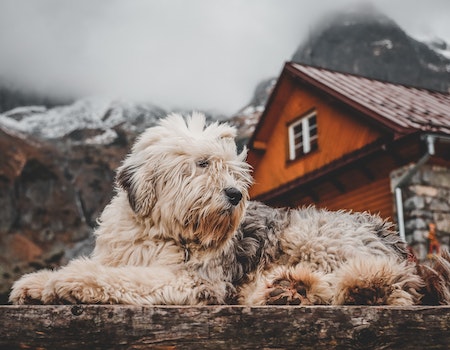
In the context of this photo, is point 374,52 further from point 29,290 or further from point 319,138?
point 29,290

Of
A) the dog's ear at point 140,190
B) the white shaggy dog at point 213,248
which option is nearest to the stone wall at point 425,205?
the white shaggy dog at point 213,248

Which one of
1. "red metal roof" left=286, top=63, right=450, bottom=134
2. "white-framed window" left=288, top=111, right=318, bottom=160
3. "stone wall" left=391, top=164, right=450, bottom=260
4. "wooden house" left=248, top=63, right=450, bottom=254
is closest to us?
"stone wall" left=391, top=164, right=450, bottom=260

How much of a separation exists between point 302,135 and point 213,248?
15257 mm

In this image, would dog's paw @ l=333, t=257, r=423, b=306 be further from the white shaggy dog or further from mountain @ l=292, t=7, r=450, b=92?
mountain @ l=292, t=7, r=450, b=92

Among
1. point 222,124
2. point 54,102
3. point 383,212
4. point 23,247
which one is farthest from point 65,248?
point 54,102

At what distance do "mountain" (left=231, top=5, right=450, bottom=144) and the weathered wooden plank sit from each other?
80.7 m

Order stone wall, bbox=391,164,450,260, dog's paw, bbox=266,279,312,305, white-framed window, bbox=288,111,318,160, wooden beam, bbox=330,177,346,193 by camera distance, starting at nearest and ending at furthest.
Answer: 1. dog's paw, bbox=266,279,312,305
2. stone wall, bbox=391,164,450,260
3. wooden beam, bbox=330,177,346,193
4. white-framed window, bbox=288,111,318,160

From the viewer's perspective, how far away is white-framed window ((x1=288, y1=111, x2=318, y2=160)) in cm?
1745

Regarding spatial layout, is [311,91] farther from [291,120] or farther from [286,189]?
[286,189]

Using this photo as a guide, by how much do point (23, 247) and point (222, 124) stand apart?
225ft

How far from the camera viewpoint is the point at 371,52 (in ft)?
312

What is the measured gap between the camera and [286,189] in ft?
54.7

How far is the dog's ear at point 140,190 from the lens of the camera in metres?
3.22

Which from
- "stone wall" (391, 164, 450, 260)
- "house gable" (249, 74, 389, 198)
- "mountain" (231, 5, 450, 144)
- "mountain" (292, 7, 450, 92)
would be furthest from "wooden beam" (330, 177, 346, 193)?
"mountain" (292, 7, 450, 92)
